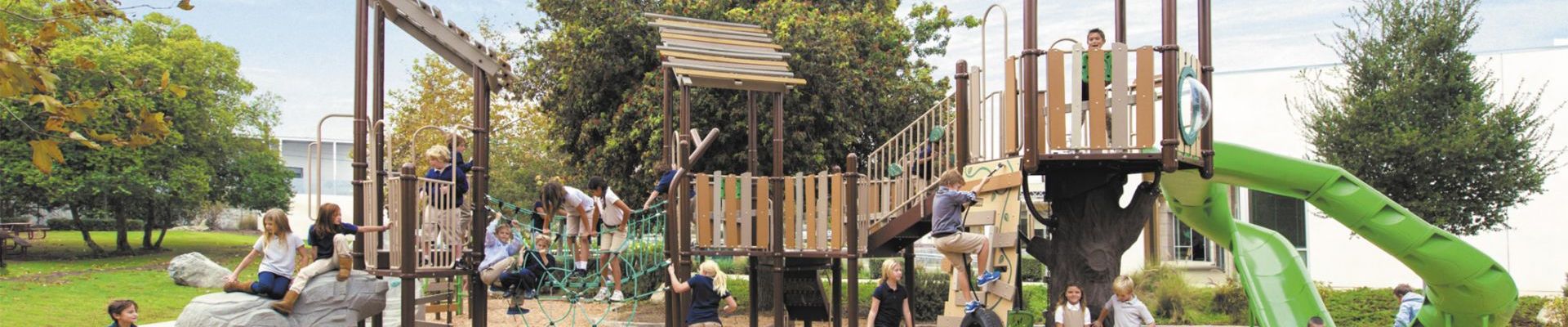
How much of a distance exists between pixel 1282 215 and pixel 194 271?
80.6 feet

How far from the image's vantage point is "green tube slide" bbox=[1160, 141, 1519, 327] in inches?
489

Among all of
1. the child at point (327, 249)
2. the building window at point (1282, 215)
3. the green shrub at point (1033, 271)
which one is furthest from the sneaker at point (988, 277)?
the building window at point (1282, 215)

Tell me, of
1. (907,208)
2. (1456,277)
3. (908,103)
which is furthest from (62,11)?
(908,103)

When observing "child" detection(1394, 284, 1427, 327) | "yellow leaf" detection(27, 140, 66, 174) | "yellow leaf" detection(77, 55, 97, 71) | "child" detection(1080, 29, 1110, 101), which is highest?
"child" detection(1080, 29, 1110, 101)

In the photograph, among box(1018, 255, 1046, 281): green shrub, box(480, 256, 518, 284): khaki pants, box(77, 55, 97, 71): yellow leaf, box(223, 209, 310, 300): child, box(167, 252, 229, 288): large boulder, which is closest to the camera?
box(77, 55, 97, 71): yellow leaf

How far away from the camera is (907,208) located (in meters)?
13.4

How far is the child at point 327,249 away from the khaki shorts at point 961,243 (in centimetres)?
484

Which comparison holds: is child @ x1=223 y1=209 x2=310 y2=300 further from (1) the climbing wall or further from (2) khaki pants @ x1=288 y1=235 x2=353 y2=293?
(1) the climbing wall

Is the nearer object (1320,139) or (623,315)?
(623,315)

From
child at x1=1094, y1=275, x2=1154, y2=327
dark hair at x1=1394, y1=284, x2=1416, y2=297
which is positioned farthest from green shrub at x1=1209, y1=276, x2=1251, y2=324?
child at x1=1094, y1=275, x2=1154, y2=327

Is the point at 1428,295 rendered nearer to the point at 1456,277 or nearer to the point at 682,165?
the point at 1456,277

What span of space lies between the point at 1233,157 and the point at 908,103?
11.2m

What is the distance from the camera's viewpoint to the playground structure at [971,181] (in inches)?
384

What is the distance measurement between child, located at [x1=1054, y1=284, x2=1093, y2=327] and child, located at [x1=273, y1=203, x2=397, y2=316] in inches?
229
